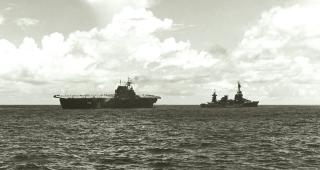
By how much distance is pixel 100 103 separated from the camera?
169 metres

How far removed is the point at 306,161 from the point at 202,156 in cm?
783

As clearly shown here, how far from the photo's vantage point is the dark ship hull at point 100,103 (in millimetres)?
161625

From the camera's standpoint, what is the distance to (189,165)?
29297mm

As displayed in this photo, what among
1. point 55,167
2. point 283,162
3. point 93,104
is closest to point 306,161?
point 283,162

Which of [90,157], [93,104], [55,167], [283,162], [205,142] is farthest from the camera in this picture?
[93,104]

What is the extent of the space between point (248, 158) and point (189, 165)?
5505mm

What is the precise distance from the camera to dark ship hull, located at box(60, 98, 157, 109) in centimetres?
16162

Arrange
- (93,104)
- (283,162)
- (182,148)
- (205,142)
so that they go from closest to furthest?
(283,162), (182,148), (205,142), (93,104)

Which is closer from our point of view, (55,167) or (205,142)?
(55,167)

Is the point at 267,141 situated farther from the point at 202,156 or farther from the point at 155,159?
the point at 155,159

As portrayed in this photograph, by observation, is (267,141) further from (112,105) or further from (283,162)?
(112,105)

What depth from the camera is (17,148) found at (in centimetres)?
3872

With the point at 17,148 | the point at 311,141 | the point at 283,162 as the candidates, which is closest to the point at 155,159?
the point at 283,162

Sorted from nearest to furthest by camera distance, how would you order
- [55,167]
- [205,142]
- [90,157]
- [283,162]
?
[55,167], [283,162], [90,157], [205,142]
